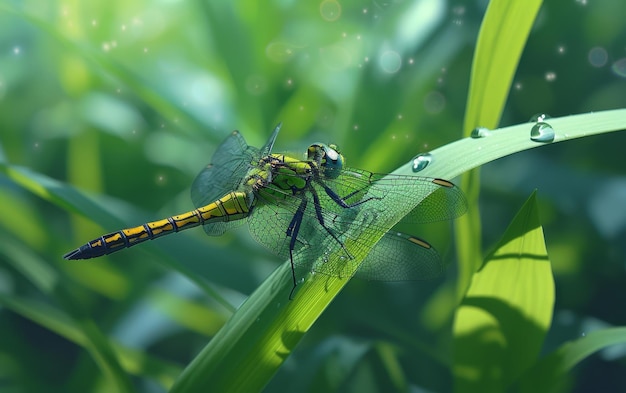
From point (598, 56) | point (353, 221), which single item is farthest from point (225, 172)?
point (598, 56)

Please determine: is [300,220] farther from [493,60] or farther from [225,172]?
[493,60]

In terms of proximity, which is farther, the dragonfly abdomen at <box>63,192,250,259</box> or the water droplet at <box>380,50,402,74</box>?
the water droplet at <box>380,50,402,74</box>

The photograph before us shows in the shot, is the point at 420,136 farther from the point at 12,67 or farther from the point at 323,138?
the point at 12,67

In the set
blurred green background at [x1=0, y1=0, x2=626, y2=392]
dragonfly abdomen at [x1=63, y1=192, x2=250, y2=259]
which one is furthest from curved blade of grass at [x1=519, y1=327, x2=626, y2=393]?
dragonfly abdomen at [x1=63, y1=192, x2=250, y2=259]

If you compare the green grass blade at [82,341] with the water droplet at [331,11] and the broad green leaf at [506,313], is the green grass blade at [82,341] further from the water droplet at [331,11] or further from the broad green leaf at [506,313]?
the water droplet at [331,11]

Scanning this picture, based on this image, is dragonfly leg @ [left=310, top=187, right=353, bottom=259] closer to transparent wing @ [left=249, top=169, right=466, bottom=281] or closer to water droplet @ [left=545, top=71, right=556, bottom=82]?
transparent wing @ [left=249, top=169, right=466, bottom=281]

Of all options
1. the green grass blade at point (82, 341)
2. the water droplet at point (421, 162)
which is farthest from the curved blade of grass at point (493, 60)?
the green grass blade at point (82, 341)

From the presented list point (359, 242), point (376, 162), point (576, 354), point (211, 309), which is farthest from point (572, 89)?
point (211, 309)
